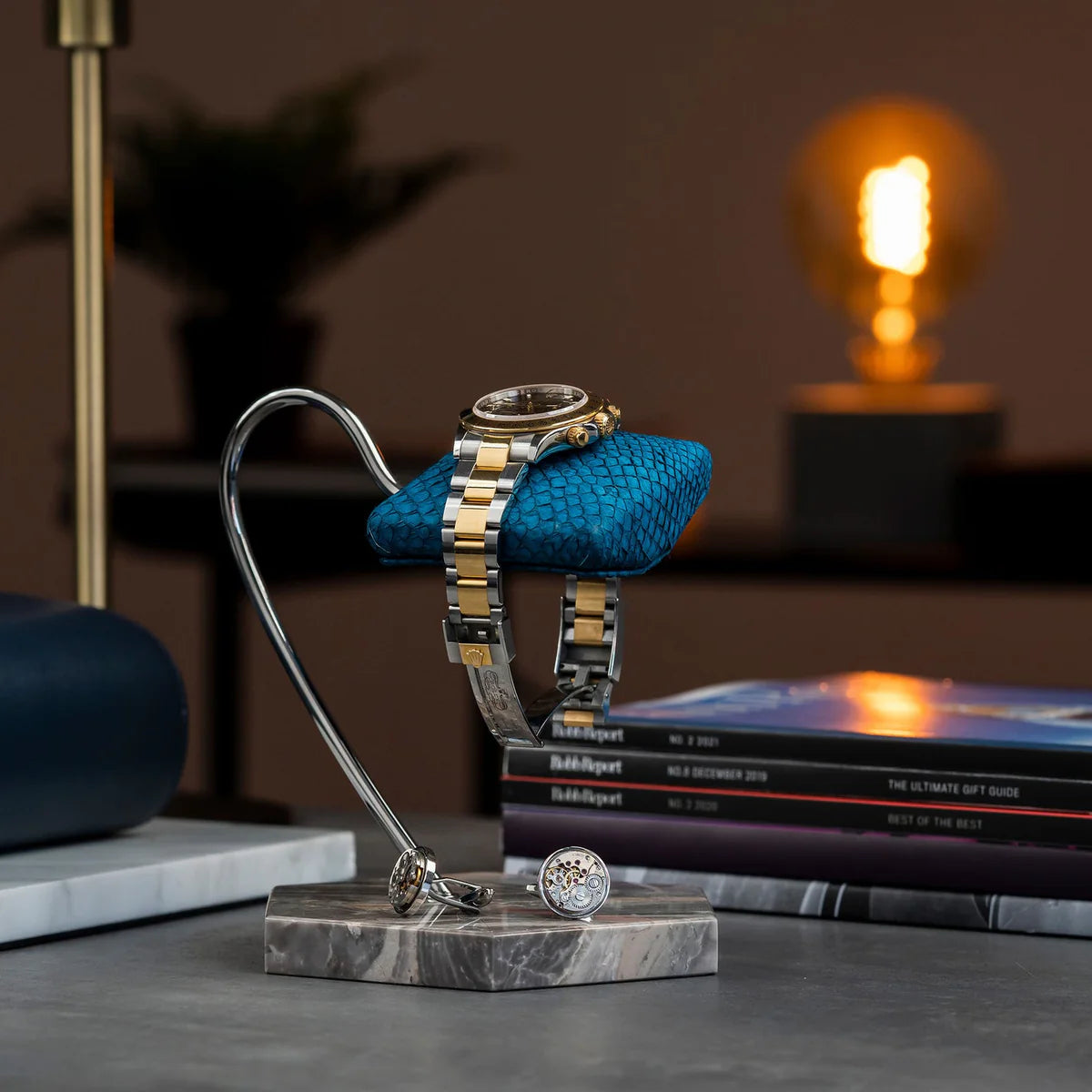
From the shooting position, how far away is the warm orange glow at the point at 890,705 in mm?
736

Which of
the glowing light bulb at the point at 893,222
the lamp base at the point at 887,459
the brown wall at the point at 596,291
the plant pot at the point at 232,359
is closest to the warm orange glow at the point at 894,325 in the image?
the glowing light bulb at the point at 893,222

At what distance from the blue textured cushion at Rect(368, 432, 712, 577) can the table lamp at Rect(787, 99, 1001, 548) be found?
1864 millimetres

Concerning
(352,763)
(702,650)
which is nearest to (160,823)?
(352,763)

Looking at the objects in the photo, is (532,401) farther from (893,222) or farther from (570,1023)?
(893,222)

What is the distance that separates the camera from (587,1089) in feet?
1.65

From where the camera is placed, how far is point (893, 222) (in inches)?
Result: 108

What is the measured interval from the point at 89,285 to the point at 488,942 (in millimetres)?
457

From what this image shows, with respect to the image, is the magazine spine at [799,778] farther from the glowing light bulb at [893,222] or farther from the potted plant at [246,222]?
the glowing light bulb at [893,222]

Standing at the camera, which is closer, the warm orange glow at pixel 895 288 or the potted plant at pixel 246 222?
the potted plant at pixel 246 222

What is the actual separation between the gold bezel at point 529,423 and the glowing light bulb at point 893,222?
84.2 inches

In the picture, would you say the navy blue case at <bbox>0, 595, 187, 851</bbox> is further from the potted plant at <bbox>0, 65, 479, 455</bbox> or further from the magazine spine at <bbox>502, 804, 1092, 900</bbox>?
the potted plant at <bbox>0, 65, 479, 455</bbox>

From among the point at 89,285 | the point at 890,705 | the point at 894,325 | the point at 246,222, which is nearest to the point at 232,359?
the point at 246,222

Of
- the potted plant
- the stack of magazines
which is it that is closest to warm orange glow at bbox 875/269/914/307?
the potted plant

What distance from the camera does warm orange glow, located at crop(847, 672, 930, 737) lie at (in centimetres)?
74
